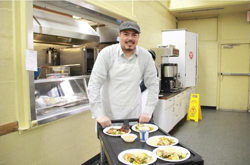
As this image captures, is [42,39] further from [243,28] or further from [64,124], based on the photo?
[243,28]

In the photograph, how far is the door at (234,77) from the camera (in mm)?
6633

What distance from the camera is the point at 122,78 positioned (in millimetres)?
1933

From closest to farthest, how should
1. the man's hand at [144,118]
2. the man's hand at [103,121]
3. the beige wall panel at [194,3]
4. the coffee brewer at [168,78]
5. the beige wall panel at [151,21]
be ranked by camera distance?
the man's hand at [103,121]
the man's hand at [144,118]
the beige wall panel at [151,21]
the coffee brewer at [168,78]
the beige wall panel at [194,3]

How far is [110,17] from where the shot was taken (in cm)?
349

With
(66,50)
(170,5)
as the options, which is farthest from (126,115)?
(170,5)

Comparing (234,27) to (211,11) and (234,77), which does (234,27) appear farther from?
(234,77)

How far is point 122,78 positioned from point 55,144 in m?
1.25

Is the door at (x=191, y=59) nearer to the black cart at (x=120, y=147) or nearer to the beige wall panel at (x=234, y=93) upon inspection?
the beige wall panel at (x=234, y=93)

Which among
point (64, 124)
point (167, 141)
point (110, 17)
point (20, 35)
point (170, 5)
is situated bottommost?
point (64, 124)

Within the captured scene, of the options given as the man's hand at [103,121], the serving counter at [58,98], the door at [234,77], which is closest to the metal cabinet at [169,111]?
the serving counter at [58,98]

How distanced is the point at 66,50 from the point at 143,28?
5.83ft

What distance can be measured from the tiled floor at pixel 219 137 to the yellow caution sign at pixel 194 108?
174 mm

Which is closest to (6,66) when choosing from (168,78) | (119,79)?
(119,79)

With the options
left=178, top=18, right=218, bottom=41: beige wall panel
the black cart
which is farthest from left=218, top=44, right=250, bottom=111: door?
the black cart
